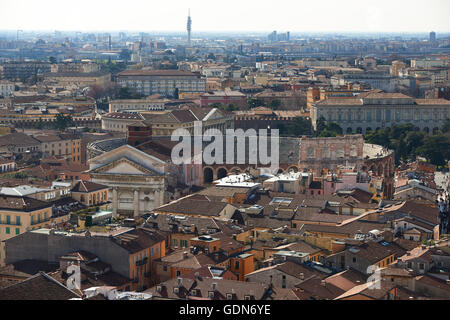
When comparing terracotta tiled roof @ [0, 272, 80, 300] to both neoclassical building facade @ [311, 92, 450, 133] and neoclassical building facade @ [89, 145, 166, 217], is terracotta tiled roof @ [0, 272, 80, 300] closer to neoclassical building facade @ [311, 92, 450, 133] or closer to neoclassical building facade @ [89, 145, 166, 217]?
neoclassical building facade @ [89, 145, 166, 217]

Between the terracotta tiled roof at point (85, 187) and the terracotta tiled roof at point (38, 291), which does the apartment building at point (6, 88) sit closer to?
the terracotta tiled roof at point (85, 187)

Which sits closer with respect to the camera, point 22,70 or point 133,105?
point 133,105

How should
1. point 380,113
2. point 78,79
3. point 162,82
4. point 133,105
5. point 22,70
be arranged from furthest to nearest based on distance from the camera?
point 22,70
point 78,79
point 162,82
point 133,105
point 380,113

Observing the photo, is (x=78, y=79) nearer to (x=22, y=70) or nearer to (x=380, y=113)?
(x=22, y=70)

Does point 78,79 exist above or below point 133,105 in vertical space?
above

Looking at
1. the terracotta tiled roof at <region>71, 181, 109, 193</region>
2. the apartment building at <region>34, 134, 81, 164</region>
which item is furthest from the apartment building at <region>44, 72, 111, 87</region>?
the terracotta tiled roof at <region>71, 181, 109, 193</region>

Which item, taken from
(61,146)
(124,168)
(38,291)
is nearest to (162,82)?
(61,146)

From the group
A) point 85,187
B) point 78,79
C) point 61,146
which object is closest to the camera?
point 85,187
